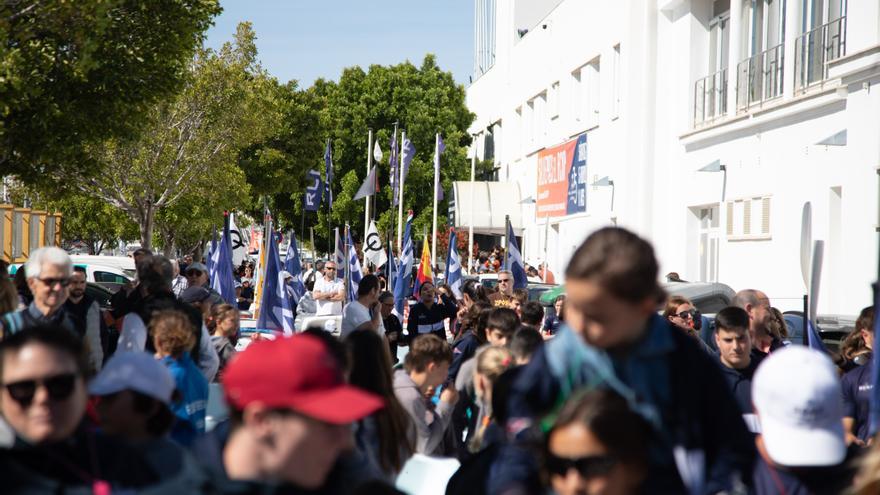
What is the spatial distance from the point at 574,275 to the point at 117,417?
1.75 m

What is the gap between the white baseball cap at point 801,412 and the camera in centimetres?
358

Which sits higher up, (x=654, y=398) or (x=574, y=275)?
(x=574, y=275)

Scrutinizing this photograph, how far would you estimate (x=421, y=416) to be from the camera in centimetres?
662

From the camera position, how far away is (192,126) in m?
34.8

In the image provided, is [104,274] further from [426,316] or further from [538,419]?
[538,419]

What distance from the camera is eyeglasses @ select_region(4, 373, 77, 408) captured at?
3402 mm

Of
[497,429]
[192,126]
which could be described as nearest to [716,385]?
[497,429]

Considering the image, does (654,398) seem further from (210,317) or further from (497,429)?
(210,317)

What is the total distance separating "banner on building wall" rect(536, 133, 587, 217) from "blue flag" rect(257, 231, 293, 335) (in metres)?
22.3

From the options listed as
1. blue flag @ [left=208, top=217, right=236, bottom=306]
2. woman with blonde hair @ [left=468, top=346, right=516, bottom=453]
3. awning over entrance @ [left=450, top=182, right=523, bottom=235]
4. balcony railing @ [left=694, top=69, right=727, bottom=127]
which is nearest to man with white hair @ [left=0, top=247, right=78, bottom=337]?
woman with blonde hair @ [left=468, top=346, right=516, bottom=453]

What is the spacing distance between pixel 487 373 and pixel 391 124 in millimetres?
51322

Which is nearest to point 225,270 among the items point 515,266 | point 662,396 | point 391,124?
→ point 515,266

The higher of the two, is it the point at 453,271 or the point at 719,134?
the point at 719,134

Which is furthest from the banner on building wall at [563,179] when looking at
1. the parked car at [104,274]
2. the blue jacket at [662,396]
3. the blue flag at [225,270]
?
the blue jacket at [662,396]
